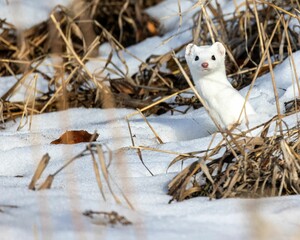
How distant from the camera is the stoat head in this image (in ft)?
12.0

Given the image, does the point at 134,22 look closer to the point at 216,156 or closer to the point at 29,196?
the point at 216,156

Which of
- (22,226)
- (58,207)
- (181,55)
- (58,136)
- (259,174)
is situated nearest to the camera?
(22,226)

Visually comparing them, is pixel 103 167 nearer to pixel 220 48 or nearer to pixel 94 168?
pixel 94 168

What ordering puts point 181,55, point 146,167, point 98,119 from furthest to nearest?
1. point 181,55
2. point 98,119
3. point 146,167

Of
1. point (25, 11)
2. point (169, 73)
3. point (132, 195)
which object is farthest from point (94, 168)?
point (25, 11)

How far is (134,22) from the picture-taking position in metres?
5.89

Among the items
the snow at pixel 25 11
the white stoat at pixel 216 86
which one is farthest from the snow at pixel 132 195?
the snow at pixel 25 11

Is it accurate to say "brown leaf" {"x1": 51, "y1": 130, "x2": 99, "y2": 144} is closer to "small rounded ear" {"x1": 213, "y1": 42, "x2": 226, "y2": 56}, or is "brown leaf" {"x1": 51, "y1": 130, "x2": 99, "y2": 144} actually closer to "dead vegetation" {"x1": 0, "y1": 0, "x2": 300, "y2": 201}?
"dead vegetation" {"x1": 0, "y1": 0, "x2": 300, "y2": 201}

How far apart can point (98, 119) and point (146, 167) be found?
131 centimetres

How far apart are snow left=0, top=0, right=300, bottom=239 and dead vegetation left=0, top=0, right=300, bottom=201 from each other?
0.39ft

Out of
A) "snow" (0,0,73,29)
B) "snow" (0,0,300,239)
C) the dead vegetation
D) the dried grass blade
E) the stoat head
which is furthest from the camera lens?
"snow" (0,0,73,29)

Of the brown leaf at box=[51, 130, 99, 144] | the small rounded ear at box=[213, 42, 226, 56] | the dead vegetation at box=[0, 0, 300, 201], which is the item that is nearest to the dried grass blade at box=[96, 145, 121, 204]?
the dead vegetation at box=[0, 0, 300, 201]

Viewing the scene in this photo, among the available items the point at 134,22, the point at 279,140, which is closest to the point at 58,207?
the point at 279,140

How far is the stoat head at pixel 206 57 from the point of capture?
364 cm
